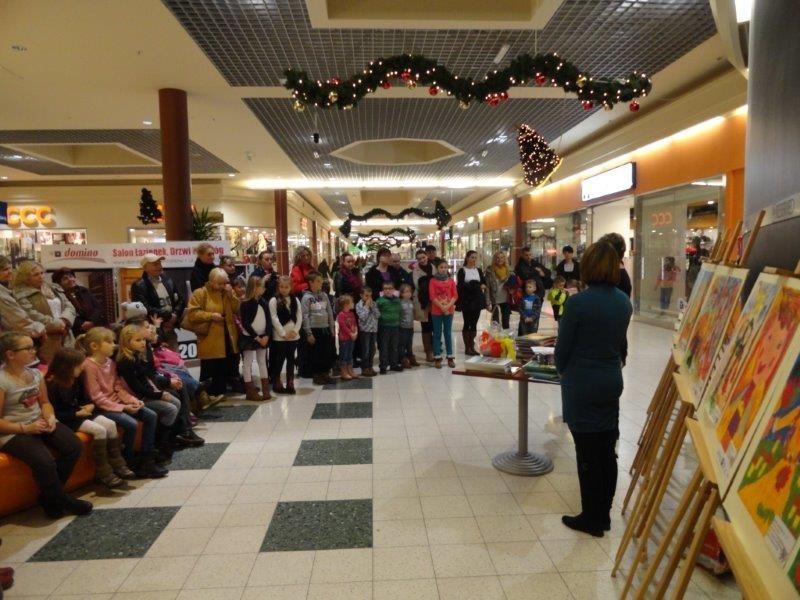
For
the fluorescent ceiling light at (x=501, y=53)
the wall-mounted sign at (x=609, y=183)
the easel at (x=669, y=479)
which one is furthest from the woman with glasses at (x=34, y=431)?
the wall-mounted sign at (x=609, y=183)

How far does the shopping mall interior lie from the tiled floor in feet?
0.06

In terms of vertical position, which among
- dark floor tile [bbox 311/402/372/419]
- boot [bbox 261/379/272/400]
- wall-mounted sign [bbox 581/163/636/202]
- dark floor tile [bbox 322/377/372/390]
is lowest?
dark floor tile [bbox 311/402/372/419]

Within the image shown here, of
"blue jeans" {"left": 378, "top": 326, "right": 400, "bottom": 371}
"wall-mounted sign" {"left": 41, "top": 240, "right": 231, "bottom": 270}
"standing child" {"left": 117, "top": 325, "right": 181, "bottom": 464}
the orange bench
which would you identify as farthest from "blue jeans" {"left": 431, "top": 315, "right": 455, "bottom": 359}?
the orange bench

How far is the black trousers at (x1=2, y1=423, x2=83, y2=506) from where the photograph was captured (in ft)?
9.70

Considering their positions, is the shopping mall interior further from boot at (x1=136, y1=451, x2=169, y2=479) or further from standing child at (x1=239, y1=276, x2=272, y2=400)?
standing child at (x1=239, y1=276, x2=272, y2=400)

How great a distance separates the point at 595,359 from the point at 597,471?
24.3 inches

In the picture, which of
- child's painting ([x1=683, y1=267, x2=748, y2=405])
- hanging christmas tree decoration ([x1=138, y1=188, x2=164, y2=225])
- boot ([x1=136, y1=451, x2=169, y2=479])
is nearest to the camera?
child's painting ([x1=683, y1=267, x2=748, y2=405])

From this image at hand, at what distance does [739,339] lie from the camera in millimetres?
1529

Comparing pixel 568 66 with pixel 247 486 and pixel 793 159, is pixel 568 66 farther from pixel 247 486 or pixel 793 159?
pixel 247 486

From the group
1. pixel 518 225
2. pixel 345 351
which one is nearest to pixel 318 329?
pixel 345 351

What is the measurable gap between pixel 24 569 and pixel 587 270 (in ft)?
10.8

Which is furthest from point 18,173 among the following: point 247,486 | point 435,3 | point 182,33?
point 247,486

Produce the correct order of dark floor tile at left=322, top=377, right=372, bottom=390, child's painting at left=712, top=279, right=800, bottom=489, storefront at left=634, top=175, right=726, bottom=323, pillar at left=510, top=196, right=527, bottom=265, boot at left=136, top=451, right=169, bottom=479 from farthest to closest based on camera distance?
Result: pillar at left=510, top=196, right=527, bottom=265 → storefront at left=634, top=175, right=726, bottom=323 → dark floor tile at left=322, top=377, right=372, bottom=390 → boot at left=136, top=451, right=169, bottom=479 → child's painting at left=712, top=279, right=800, bottom=489

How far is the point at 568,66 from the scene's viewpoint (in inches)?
196
